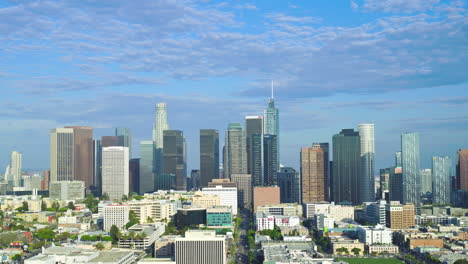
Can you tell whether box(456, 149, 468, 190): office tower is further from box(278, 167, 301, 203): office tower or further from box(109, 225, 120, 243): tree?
box(109, 225, 120, 243): tree

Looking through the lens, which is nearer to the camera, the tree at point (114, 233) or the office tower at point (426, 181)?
the tree at point (114, 233)

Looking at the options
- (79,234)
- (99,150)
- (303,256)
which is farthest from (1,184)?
(303,256)

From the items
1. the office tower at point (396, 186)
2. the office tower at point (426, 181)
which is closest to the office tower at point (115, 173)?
the office tower at point (396, 186)

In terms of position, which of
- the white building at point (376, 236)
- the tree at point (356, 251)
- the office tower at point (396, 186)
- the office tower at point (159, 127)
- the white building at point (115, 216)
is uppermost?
the office tower at point (159, 127)

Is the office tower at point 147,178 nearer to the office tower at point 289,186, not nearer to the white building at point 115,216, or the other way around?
the office tower at point 289,186

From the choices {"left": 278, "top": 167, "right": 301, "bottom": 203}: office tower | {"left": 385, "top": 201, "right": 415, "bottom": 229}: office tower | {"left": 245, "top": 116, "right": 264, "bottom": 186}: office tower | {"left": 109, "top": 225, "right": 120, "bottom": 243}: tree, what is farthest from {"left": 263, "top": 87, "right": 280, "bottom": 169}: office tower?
{"left": 109, "top": 225, "right": 120, "bottom": 243}: tree

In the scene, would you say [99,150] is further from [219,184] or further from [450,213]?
[450,213]

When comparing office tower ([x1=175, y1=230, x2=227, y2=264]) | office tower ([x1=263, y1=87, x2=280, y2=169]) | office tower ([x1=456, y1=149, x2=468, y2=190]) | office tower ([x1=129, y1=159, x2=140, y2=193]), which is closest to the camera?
office tower ([x1=175, y1=230, x2=227, y2=264])

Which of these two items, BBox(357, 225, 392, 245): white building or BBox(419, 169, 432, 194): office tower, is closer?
BBox(357, 225, 392, 245): white building
